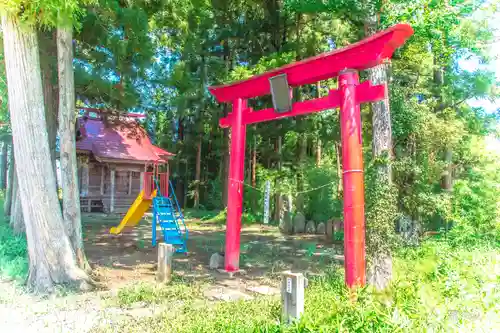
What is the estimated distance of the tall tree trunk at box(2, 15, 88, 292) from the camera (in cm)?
651

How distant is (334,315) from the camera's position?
4184 millimetres

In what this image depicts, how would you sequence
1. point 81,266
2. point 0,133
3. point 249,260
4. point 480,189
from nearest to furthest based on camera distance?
point 81,266, point 249,260, point 480,189, point 0,133

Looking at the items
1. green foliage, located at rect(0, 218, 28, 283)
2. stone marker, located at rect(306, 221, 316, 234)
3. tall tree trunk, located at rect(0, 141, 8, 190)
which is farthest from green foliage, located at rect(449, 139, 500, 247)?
tall tree trunk, located at rect(0, 141, 8, 190)

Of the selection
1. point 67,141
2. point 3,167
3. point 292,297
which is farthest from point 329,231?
point 3,167

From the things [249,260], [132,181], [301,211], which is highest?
[132,181]

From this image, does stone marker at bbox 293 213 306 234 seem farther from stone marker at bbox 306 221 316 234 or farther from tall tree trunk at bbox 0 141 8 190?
tall tree trunk at bbox 0 141 8 190

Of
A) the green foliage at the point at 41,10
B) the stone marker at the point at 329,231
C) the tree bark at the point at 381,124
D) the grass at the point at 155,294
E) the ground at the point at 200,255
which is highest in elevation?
the green foliage at the point at 41,10

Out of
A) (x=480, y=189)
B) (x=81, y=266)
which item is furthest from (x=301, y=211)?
(x=81, y=266)

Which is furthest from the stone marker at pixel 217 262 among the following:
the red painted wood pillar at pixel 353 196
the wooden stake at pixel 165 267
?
the red painted wood pillar at pixel 353 196

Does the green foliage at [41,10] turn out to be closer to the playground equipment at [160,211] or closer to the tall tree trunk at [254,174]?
the playground equipment at [160,211]

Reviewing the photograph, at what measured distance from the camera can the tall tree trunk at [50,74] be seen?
1017cm

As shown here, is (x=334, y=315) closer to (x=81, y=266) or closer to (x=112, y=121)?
(x=81, y=266)

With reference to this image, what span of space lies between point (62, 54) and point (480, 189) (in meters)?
11.9

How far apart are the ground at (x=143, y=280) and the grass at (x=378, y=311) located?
605 millimetres
